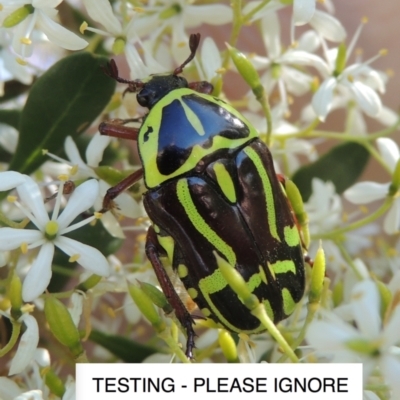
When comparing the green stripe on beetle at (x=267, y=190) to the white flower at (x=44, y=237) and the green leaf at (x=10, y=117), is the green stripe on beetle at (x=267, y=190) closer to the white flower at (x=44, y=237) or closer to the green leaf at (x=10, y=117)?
the white flower at (x=44, y=237)

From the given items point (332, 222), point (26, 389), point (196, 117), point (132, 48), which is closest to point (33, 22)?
point (132, 48)

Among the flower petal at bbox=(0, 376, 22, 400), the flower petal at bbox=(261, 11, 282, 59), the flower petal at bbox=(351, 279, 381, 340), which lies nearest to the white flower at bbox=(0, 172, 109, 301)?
the flower petal at bbox=(0, 376, 22, 400)

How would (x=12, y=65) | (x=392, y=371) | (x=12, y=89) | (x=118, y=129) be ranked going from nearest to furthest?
(x=392, y=371)
(x=118, y=129)
(x=12, y=65)
(x=12, y=89)

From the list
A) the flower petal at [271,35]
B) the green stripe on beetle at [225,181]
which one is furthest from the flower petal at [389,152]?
the green stripe on beetle at [225,181]

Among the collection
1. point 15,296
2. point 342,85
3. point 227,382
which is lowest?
point 227,382

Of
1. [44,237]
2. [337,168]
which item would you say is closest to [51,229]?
[44,237]

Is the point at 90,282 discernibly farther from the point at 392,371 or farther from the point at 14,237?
the point at 392,371

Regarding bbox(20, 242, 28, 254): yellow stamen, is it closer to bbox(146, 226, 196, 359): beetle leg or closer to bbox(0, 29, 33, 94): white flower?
bbox(146, 226, 196, 359): beetle leg

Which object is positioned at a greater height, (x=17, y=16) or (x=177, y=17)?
(x=177, y=17)

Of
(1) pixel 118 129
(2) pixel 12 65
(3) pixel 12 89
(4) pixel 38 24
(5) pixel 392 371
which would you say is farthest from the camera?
(3) pixel 12 89
